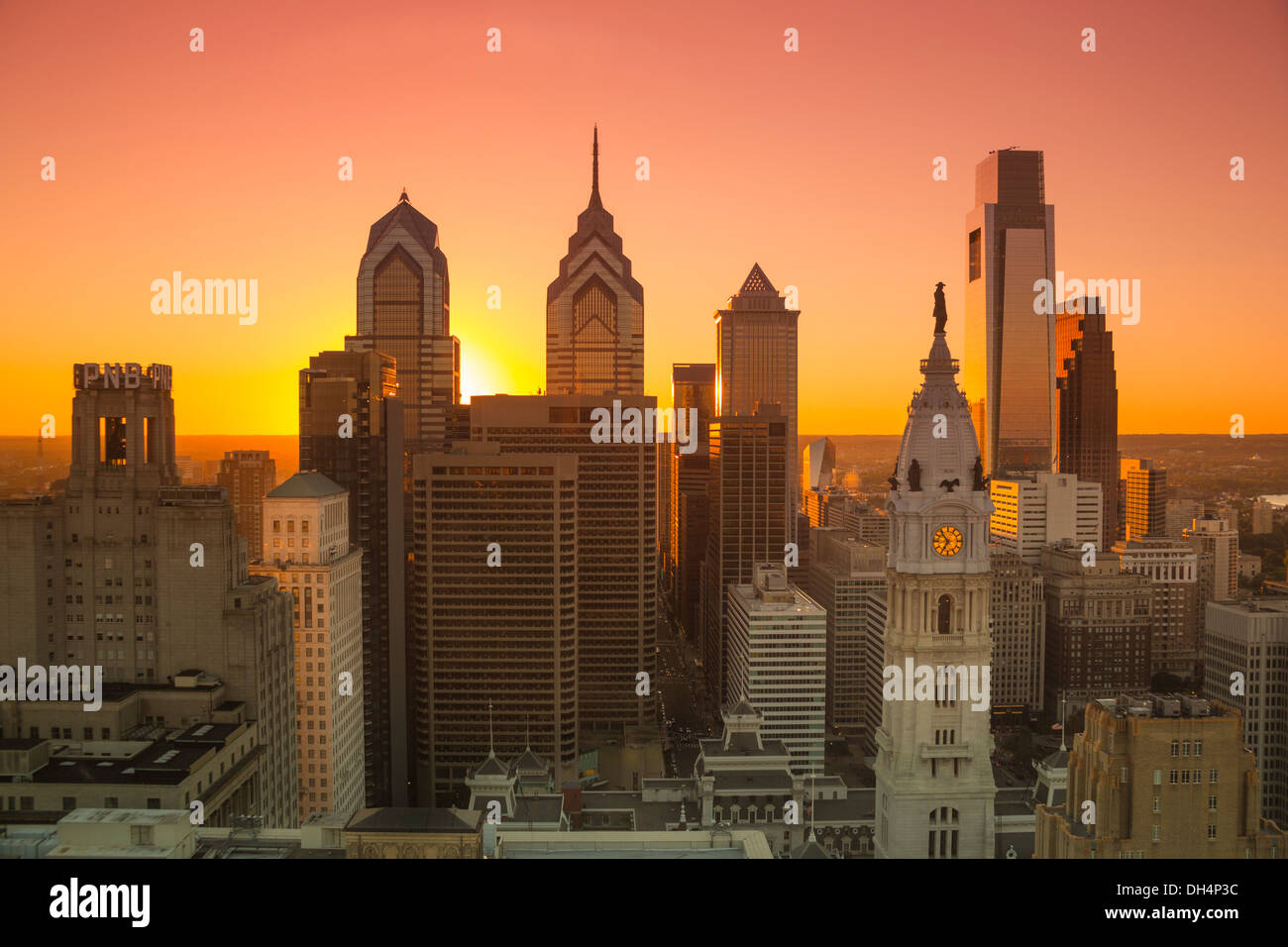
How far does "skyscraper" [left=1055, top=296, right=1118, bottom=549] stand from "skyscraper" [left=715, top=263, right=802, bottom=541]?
1540 cm

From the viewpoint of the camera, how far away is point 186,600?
16.4 m

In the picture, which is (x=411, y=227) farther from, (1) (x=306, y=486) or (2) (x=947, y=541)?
(2) (x=947, y=541)

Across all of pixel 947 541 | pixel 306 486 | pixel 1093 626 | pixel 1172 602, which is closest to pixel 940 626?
pixel 947 541

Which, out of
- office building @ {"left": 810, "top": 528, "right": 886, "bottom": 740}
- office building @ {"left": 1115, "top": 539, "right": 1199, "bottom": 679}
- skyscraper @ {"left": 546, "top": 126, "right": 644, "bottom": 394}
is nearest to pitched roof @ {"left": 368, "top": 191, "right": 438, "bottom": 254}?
skyscraper @ {"left": 546, "top": 126, "right": 644, "bottom": 394}

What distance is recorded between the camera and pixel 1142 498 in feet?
75.7

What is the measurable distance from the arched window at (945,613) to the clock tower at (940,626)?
13 mm

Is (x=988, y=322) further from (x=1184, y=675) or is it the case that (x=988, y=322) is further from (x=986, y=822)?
(x=986, y=822)

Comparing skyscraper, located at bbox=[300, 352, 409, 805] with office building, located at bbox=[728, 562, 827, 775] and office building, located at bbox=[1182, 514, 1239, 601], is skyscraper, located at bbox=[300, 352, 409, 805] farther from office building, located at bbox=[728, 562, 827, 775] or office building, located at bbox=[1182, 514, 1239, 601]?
office building, located at bbox=[1182, 514, 1239, 601]

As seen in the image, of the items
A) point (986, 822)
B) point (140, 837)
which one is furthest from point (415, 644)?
point (140, 837)

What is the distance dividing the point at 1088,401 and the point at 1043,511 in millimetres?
6650

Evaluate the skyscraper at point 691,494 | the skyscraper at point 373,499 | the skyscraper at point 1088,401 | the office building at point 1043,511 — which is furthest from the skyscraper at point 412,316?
the skyscraper at point 1088,401

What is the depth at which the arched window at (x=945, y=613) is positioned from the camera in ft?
44.4
